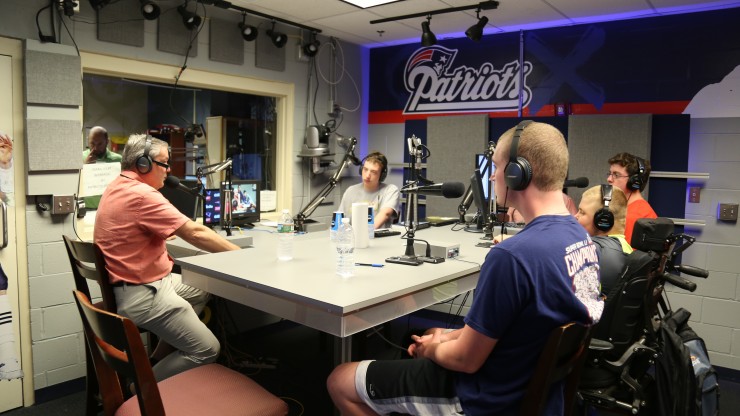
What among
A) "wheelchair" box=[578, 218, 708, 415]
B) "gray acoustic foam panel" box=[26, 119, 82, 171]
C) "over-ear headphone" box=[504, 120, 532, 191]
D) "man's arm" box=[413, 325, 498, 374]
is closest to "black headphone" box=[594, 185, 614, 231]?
"wheelchair" box=[578, 218, 708, 415]

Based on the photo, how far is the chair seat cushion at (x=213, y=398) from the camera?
64.5 inches

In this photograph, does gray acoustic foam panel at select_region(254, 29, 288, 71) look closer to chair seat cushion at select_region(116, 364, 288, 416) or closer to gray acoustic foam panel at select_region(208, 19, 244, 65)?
gray acoustic foam panel at select_region(208, 19, 244, 65)

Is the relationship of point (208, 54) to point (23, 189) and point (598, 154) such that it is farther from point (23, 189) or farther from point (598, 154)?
point (598, 154)

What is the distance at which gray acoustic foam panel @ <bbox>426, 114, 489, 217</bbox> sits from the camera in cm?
480

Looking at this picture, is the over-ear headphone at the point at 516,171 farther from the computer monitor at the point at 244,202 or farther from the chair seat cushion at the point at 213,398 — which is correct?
the computer monitor at the point at 244,202

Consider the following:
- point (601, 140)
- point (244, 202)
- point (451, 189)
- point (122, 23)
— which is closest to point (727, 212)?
point (601, 140)

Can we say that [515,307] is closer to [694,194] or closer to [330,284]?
[330,284]

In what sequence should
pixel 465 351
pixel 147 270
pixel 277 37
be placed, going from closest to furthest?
pixel 465 351
pixel 147 270
pixel 277 37

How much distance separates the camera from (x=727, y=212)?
3795mm

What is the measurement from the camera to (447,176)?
5004 mm

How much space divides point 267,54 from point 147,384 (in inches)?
143

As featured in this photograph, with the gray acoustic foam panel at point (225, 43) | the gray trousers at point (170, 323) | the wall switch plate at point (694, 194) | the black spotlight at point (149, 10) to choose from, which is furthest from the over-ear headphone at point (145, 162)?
the wall switch plate at point (694, 194)

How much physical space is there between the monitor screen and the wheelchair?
8.51 feet

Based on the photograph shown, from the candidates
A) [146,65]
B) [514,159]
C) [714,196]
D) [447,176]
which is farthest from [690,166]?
[146,65]
